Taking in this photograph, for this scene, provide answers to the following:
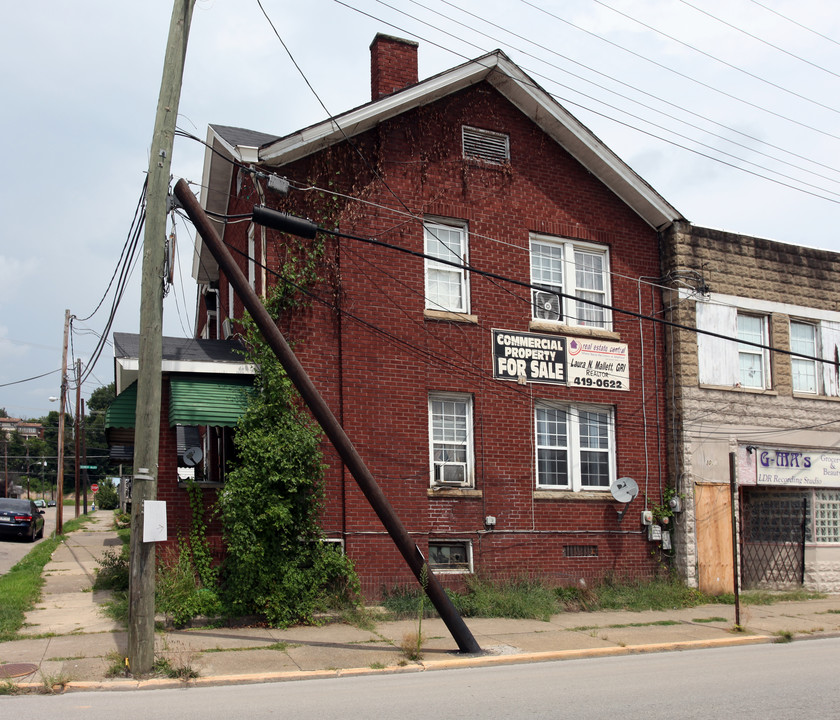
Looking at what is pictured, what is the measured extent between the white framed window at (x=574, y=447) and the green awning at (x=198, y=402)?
18.7ft

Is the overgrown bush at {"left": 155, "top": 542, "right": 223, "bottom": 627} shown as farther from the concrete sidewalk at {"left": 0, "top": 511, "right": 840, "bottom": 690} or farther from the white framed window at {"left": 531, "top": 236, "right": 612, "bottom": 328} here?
the white framed window at {"left": 531, "top": 236, "right": 612, "bottom": 328}

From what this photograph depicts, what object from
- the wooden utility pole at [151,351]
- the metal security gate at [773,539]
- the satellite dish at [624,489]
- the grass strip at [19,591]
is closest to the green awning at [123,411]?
the grass strip at [19,591]

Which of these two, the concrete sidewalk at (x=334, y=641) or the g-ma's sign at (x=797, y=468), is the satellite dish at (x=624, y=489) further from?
the g-ma's sign at (x=797, y=468)

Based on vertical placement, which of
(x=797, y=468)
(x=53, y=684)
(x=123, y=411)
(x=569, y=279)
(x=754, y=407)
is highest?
(x=569, y=279)

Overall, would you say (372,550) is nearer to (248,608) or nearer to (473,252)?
(248,608)

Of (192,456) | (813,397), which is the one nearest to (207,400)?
(192,456)

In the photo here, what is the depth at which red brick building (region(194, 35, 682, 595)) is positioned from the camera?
14.6m

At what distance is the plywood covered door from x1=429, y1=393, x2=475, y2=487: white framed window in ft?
16.3

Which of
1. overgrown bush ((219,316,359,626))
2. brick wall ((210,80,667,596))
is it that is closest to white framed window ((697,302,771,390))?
brick wall ((210,80,667,596))

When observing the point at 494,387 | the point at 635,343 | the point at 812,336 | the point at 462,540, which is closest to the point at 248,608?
the point at 462,540

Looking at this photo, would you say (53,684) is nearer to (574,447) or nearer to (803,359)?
(574,447)

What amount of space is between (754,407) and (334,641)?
1081 cm

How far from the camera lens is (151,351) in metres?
10.0

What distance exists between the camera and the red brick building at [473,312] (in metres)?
14.6
